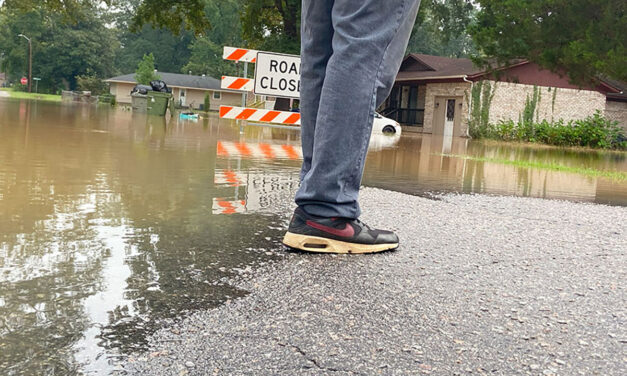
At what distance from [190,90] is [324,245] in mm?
87100

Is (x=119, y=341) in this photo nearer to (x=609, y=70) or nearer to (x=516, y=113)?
(x=609, y=70)

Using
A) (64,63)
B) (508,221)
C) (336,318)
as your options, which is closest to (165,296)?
(336,318)

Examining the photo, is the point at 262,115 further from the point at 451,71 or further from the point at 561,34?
the point at 451,71

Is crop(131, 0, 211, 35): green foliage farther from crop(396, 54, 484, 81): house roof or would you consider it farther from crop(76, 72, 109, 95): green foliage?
crop(76, 72, 109, 95): green foliage

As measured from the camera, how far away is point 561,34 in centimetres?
2758

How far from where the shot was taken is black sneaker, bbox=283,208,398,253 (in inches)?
111

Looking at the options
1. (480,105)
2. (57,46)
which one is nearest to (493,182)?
(480,105)

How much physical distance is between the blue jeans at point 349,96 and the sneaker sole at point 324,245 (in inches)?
5.4

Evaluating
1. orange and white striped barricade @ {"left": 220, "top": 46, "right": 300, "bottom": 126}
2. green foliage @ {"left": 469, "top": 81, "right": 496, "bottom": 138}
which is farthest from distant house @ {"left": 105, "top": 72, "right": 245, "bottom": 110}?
orange and white striped barricade @ {"left": 220, "top": 46, "right": 300, "bottom": 126}

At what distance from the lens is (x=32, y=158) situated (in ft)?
18.8

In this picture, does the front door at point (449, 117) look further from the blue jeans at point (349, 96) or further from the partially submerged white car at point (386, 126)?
the blue jeans at point (349, 96)

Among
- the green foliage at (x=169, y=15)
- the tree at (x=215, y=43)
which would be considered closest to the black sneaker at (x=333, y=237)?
the green foliage at (x=169, y=15)

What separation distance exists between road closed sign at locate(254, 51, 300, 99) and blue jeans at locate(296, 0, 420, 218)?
381 inches

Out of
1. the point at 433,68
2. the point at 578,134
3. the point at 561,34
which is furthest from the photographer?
the point at 433,68
